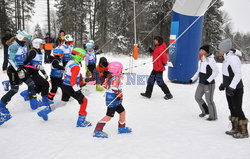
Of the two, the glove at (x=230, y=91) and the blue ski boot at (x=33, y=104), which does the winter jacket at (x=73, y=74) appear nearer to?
the blue ski boot at (x=33, y=104)

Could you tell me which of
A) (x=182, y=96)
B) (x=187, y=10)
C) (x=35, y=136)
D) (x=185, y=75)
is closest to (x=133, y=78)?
(x=185, y=75)

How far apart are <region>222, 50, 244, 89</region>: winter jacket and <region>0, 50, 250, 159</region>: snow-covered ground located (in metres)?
1.03

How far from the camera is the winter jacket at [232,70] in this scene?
369 cm

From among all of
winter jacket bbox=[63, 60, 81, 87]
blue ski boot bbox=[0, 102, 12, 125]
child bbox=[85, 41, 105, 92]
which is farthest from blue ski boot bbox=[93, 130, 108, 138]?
child bbox=[85, 41, 105, 92]

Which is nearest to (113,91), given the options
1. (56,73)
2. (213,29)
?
(56,73)

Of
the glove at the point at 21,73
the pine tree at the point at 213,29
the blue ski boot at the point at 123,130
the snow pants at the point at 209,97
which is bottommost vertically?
the blue ski boot at the point at 123,130

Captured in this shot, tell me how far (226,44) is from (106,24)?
26020mm

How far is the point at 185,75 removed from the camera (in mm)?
8164

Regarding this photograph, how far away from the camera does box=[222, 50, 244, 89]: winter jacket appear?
369 centimetres

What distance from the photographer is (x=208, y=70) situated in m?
4.76

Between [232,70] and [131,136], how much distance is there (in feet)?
7.15

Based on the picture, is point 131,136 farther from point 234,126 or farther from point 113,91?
point 234,126

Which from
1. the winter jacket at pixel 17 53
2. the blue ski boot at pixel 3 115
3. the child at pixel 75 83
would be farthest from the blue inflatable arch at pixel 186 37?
the blue ski boot at pixel 3 115

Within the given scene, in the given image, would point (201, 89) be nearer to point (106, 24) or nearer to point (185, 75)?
point (185, 75)
